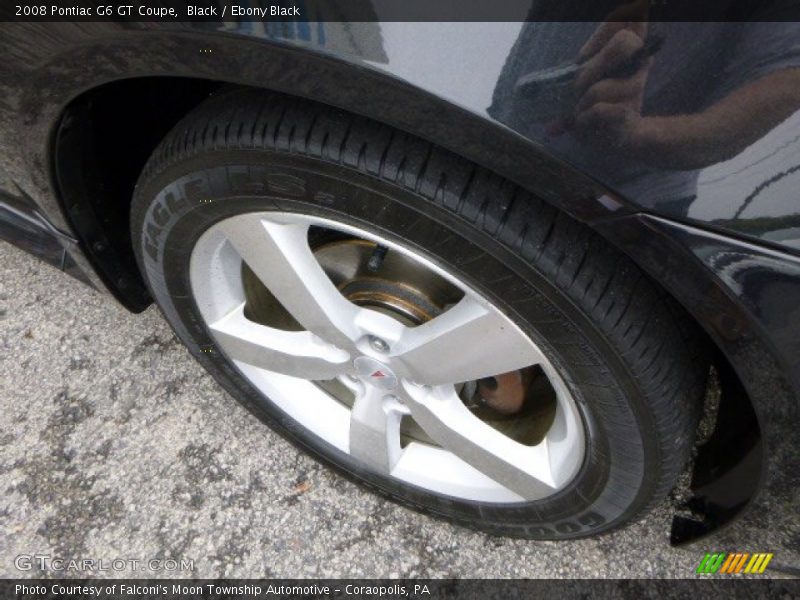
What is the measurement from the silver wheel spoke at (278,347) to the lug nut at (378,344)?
0.12 m

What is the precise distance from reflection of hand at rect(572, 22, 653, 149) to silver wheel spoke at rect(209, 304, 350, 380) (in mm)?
744

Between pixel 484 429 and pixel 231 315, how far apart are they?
56cm

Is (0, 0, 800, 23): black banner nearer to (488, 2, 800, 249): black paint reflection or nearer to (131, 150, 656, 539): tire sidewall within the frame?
(488, 2, 800, 249): black paint reflection

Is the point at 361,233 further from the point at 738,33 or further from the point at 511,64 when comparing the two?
the point at 738,33

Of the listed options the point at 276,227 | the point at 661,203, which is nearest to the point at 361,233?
the point at 276,227

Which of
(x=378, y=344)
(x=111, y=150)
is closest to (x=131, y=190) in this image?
(x=111, y=150)

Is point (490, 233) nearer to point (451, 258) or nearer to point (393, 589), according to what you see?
point (451, 258)

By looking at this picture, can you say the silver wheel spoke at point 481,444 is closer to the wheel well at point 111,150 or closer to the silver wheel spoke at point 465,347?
the silver wheel spoke at point 465,347

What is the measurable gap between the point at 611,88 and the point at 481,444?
0.74 metres

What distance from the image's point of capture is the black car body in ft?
2.32

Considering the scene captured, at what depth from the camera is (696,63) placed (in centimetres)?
69

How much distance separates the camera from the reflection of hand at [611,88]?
2.30 feet

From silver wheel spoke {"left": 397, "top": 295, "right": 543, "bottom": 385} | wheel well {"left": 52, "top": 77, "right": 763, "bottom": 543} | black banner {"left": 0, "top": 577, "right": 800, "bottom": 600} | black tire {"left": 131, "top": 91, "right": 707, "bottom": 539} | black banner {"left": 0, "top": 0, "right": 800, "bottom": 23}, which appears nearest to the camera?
black banner {"left": 0, "top": 0, "right": 800, "bottom": 23}

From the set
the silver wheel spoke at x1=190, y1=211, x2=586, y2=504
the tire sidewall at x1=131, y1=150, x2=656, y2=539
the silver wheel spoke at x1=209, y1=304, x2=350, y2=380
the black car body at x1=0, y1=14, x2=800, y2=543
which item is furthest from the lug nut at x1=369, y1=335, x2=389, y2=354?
the black car body at x1=0, y1=14, x2=800, y2=543
